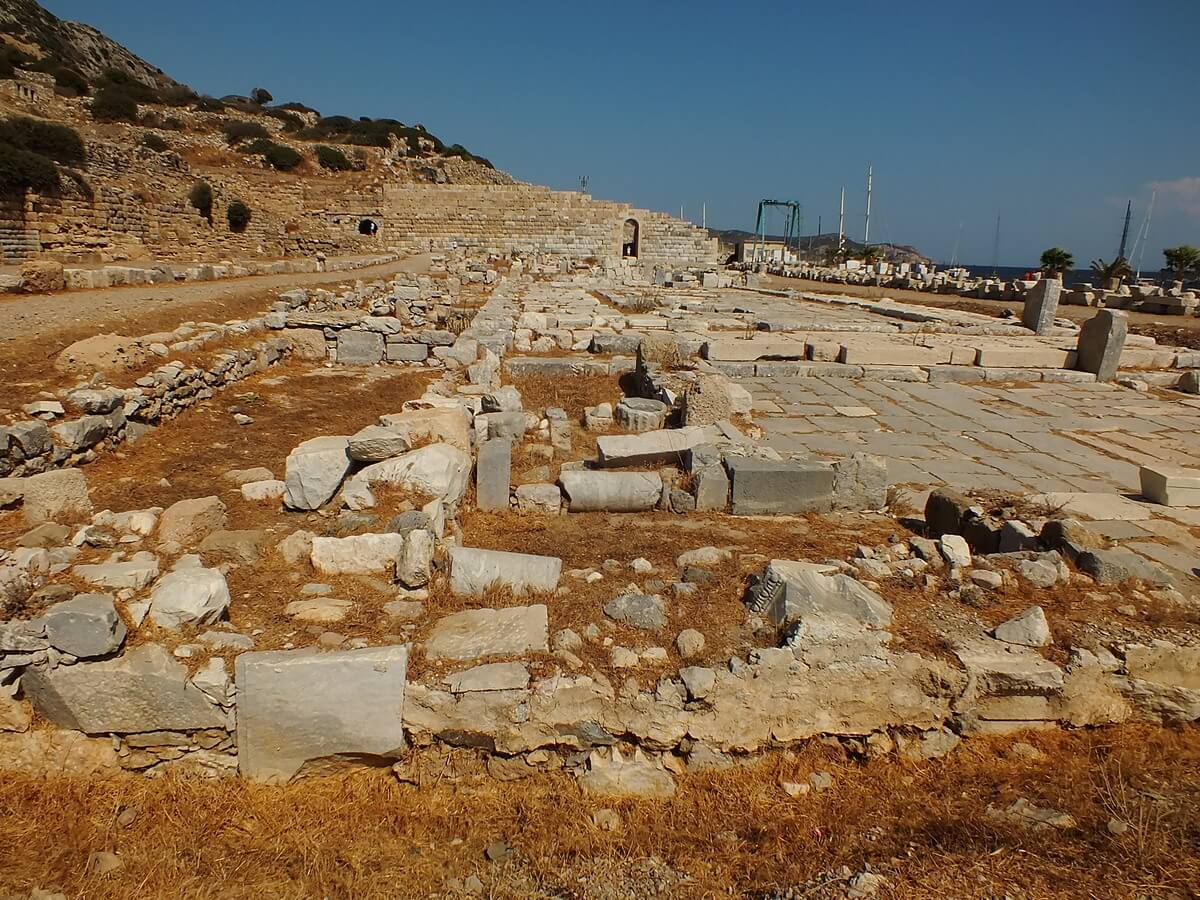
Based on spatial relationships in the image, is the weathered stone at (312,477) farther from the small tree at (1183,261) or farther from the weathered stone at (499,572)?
the small tree at (1183,261)

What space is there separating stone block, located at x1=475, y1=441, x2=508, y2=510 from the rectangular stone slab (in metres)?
2.20

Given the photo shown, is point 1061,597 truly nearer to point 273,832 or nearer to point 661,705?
point 661,705

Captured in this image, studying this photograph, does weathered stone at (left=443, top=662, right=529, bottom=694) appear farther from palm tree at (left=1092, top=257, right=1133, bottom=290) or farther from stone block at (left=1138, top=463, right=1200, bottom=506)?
palm tree at (left=1092, top=257, right=1133, bottom=290)

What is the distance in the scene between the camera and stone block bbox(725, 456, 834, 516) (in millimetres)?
5133

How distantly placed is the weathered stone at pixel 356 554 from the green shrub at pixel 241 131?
40.5m

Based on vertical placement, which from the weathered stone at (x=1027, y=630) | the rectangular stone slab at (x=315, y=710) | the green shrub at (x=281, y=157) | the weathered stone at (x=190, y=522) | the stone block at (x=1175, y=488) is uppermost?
the green shrub at (x=281, y=157)

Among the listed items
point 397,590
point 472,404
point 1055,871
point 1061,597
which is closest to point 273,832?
point 397,590

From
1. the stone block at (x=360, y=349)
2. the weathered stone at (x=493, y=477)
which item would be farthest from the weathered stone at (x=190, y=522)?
the stone block at (x=360, y=349)

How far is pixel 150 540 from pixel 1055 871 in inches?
182

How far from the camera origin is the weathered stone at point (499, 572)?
369cm

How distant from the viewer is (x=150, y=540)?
3.97 meters

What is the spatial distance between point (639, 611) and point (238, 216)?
2984 cm

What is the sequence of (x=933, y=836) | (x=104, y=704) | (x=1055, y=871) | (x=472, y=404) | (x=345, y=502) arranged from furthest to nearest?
1. (x=472, y=404)
2. (x=345, y=502)
3. (x=104, y=704)
4. (x=933, y=836)
5. (x=1055, y=871)

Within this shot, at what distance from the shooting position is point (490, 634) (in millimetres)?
3289
